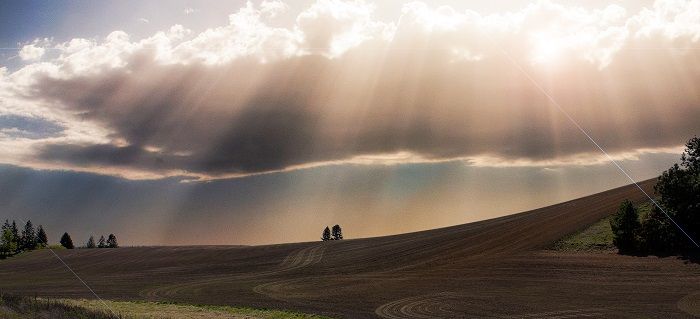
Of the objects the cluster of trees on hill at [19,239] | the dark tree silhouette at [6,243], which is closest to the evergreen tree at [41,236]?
the cluster of trees on hill at [19,239]

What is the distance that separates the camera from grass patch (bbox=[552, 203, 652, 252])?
59.5 meters

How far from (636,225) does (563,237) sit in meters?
9.13

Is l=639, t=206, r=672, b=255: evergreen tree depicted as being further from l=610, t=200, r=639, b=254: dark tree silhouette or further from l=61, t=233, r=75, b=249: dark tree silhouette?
l=61, t=233, r=75, b=249: dark tree silhouette

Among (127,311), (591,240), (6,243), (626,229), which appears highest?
(6,243)

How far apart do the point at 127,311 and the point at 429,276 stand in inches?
1233

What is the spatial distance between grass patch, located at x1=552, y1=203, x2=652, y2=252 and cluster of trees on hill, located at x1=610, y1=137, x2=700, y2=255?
1.84m

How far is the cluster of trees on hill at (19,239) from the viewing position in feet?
414

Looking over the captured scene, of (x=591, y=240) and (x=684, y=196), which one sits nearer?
(x=684, y=196)

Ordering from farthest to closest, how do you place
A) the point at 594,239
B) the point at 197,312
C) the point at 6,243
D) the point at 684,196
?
the point at 6,243 → the point at 594,239 → the point at 684,196 → the point at 197,312

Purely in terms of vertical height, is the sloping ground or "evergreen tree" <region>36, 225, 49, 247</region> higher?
"evergreen tree" <region>36, 225, 49, 247</region>

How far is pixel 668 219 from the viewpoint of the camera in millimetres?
54625

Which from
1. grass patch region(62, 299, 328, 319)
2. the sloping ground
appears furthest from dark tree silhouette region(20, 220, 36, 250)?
grass patch region(62, 299, 328, 319)

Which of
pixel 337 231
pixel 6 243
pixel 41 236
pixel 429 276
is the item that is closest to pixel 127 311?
pixel 429 276

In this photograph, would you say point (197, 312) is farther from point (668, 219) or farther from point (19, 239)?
point (19, 239)
